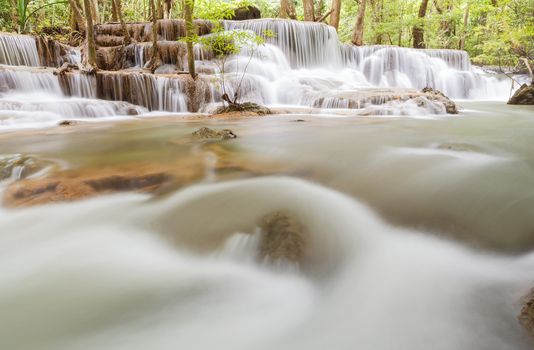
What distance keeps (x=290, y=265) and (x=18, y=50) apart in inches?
492

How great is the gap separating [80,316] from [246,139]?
11.2ft

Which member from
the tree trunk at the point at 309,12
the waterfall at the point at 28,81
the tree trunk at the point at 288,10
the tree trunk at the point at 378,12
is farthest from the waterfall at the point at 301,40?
the waterfall at the point at 28,81

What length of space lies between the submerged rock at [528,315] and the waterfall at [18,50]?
13125 mm

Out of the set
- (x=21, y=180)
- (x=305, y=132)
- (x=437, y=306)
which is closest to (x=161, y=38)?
(x=305, y=132)

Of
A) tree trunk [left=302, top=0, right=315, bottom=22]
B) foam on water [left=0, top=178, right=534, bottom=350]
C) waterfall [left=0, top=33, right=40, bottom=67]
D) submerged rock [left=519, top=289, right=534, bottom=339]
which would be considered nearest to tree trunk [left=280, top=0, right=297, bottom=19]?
tree trunk [left=302, top=0, right=315, bottom=22]

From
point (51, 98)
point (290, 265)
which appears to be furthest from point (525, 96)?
point (51, 98)

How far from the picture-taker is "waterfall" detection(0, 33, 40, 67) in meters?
10.1

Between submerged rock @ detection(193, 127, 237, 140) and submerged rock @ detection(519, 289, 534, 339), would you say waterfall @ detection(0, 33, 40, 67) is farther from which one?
submerged rock @ detection(519, 289, 534, 339)

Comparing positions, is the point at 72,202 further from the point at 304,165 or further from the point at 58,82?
the point at 58,82

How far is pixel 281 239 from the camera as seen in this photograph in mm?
1891

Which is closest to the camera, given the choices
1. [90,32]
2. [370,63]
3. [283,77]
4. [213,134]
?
[213,134]

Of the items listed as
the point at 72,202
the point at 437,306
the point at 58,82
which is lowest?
the point at 437,306

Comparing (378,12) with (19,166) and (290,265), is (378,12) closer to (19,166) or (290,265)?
(19,166)

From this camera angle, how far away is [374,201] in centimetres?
245
